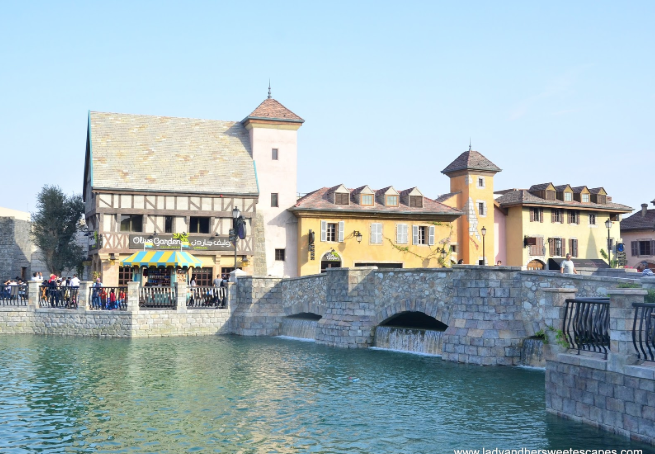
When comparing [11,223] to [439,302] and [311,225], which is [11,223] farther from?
[439,302]

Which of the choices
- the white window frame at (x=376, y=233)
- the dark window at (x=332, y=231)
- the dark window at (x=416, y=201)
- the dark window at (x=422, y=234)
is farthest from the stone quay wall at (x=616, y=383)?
the dark window at (x=416, y=201)

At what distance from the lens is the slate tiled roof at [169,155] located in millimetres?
39969

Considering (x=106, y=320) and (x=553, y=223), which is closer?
(x=106, y=320)

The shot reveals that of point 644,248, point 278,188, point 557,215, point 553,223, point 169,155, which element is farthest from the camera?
point 644,248

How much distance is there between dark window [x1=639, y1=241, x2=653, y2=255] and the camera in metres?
55.8

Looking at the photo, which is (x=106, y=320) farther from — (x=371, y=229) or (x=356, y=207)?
(x=371, y=229)

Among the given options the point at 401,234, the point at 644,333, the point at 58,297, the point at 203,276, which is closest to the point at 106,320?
the point at 58,297

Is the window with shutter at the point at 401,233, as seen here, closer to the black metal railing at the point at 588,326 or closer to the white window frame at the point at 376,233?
the white window frame at the point at 376,233

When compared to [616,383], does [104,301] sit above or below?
above

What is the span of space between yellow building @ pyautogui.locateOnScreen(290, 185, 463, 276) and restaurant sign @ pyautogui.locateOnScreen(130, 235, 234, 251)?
4560 millimetres

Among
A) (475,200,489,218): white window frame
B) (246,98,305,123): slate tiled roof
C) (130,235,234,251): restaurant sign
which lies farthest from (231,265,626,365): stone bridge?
(475,200,489,218): white window frame

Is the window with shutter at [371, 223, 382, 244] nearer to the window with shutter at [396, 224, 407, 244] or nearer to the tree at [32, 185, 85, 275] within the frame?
the window with shutter at [396, 224, 407, 244]

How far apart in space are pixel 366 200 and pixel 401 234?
316 centimetres

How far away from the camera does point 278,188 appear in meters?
44.1
